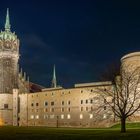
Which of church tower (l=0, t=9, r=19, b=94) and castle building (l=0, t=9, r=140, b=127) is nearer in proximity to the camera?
castle building (l=0, t=9, r=140, b=127)

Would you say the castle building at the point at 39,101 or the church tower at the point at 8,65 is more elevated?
the church tower at the point at 8,65

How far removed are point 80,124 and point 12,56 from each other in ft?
136

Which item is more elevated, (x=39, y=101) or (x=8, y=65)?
(x=8, y=65)

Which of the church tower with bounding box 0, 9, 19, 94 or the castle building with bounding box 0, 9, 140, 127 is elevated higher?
the church tower with bounding box 0, 9, 19, 94

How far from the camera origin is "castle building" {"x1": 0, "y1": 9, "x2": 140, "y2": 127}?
384 feet

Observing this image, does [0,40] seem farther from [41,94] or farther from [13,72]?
[41,94]

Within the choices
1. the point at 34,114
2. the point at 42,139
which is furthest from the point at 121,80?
the point at 34,114

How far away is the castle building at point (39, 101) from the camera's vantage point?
11694cm

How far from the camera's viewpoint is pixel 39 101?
130 meters

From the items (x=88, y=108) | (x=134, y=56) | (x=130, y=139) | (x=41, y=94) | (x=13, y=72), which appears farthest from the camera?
(x=13, y=72)

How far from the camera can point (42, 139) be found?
45875 millimetres

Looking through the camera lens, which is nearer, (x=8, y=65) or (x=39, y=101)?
(x=39, y=101)

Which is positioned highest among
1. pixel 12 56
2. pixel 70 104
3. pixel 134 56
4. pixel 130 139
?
pixel 12 56

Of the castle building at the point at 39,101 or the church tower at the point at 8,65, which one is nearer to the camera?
the castle building at the point at 39,101
